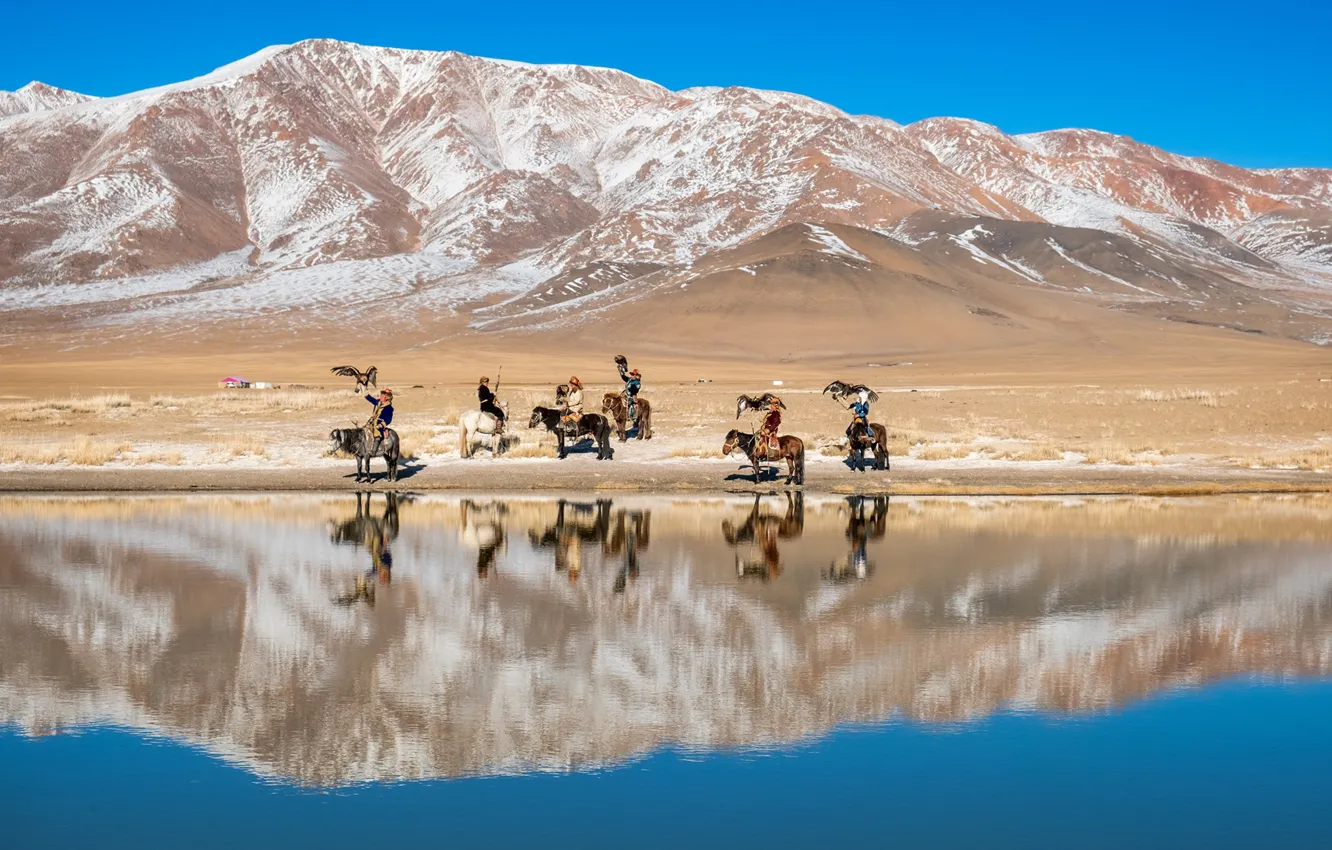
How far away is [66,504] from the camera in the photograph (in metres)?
25.0

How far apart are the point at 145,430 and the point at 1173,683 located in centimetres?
3079

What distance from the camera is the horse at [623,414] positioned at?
33.6m

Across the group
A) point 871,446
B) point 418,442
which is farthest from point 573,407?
point 871,446

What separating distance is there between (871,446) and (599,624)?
15527 mm

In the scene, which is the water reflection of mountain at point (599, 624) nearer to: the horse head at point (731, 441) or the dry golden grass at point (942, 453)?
the horse head at point (731, 441)

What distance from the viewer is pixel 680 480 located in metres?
28.4

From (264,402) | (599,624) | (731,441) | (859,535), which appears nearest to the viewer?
(599,624)

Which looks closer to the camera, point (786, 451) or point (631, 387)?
point (786, 451)

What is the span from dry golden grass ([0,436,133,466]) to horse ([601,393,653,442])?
35.8 feet

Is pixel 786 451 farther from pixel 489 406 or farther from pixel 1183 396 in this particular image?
pixel 1183 396

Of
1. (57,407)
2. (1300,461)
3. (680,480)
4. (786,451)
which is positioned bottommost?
(680,480)

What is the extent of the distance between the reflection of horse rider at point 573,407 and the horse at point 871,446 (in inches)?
231

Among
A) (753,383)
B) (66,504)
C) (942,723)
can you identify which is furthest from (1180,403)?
(942,723)

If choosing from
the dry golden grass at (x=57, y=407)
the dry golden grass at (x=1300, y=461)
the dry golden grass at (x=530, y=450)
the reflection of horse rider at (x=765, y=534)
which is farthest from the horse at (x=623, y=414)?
the dry golden grass at (x=57, y=407)
